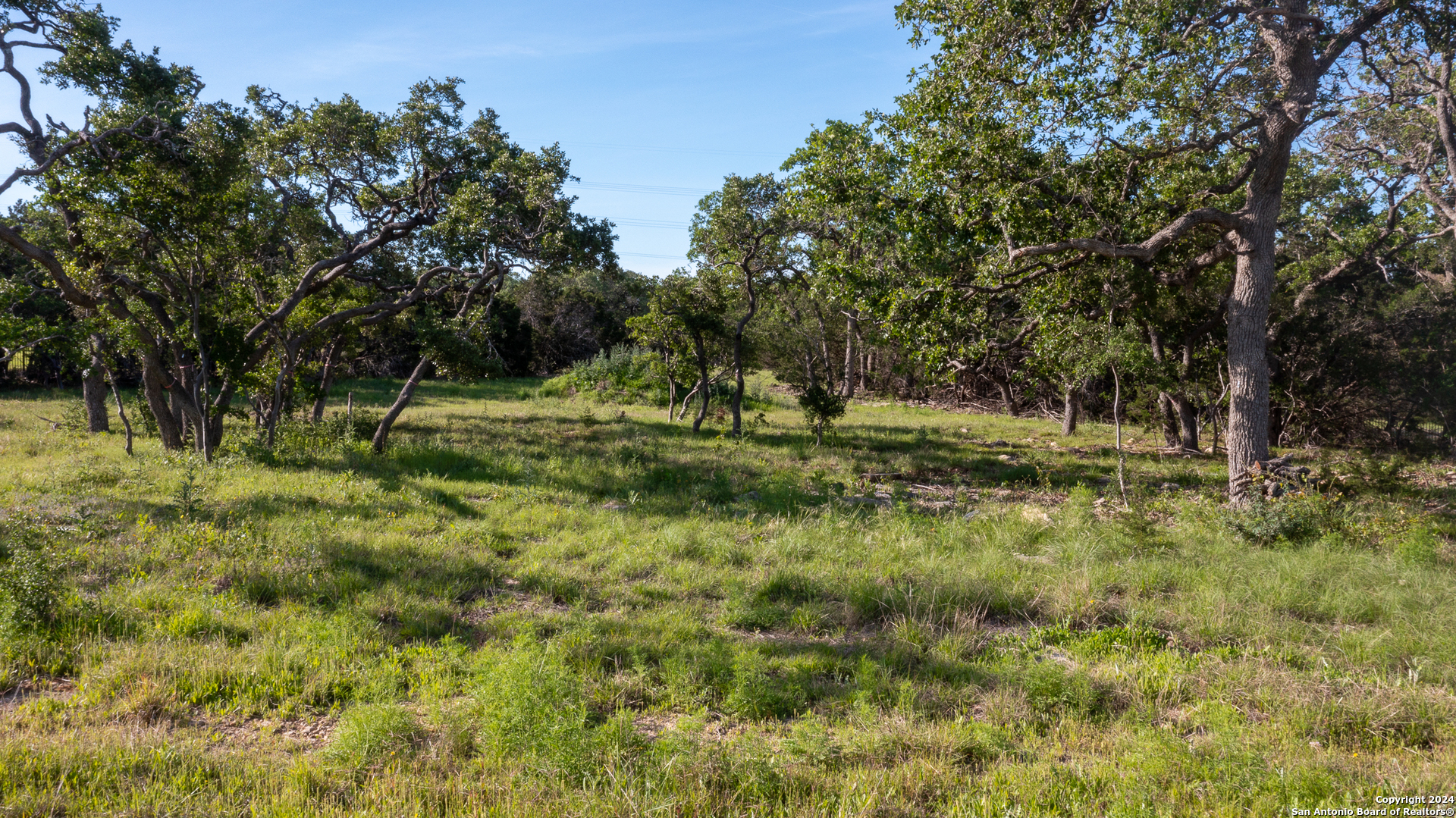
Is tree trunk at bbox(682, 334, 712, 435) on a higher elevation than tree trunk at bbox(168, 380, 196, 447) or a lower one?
higher

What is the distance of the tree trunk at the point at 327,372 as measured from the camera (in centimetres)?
1502

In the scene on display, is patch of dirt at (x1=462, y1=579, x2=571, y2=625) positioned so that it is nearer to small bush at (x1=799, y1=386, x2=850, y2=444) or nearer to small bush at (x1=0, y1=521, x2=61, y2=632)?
small bush at (x1=0, y1=521, x2=61, y2=632)

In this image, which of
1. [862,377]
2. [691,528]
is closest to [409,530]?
[691,528]

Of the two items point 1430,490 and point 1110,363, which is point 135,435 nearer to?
point 1110,363

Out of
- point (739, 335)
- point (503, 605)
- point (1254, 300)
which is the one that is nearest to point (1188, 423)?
point (1254, 300)

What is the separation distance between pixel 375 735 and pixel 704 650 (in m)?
2.21

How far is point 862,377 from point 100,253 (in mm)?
28842

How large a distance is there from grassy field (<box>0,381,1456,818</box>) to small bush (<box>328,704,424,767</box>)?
0.02m

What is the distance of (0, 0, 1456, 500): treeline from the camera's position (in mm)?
9633

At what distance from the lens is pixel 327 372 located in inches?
616

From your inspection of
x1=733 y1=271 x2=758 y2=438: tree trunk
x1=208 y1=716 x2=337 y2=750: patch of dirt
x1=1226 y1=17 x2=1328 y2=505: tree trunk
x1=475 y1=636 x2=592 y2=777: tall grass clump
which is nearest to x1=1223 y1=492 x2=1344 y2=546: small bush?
x1=1226 y1=17 x2=1328 y2=505: tree trunk

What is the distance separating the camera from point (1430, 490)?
10.9m

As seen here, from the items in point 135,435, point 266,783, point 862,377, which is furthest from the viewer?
point 862,377

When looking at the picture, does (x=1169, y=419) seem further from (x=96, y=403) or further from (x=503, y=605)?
(x=96, y=403)
